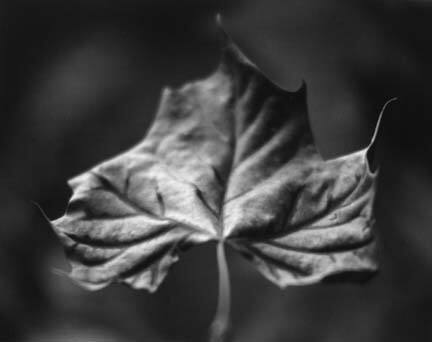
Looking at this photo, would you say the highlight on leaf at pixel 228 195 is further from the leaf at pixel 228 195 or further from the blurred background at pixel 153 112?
the blurred background at pixel 153 112

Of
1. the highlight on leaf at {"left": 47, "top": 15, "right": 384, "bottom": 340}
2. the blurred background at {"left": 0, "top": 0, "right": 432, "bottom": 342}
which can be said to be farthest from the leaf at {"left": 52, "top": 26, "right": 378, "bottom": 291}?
the blurred background at {"left": 0, "top": 0, "right": 432, "bottom": 342}

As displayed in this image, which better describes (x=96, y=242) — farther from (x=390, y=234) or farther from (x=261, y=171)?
(x=390, y=234)

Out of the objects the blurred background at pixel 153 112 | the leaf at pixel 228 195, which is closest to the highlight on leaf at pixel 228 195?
the leaf at pixel 228 195

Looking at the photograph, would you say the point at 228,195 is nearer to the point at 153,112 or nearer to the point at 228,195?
the point at 228,195

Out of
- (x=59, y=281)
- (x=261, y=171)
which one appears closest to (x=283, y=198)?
(x=261, y=171)

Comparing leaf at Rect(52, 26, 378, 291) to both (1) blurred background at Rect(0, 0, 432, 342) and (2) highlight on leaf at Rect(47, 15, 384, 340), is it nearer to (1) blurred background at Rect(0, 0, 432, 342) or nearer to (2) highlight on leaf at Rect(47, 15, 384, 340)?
(2) highlight on leaf at Rect(47, 15, 384, 340)

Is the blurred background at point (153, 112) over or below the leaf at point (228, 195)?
below
